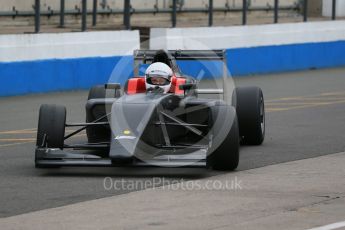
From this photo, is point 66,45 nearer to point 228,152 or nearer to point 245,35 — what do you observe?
point 245,35

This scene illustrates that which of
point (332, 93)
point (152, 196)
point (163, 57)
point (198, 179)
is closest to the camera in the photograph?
point (152, 196)

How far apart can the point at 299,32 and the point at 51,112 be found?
2050cm

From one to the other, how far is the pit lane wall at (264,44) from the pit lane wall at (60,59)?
6.59 ft

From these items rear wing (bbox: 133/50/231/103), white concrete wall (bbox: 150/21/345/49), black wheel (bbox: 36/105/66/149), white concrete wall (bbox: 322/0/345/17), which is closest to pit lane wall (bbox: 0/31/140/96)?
white concrete wall (bbox: 150/21/345/49)

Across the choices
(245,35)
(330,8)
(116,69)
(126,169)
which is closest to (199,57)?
(126,169)

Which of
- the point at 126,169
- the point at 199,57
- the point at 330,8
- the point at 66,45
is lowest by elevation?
the point at 126,169

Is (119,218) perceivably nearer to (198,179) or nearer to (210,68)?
(198,179)

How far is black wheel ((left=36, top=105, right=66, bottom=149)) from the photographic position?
1323cm

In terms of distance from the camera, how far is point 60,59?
2519 centimetres

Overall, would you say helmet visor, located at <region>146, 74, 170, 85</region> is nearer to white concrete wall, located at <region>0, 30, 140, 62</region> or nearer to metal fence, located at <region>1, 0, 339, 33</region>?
white concrete wall, located at <region>0, 30, 140, 62</region>

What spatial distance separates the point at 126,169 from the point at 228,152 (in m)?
1.35

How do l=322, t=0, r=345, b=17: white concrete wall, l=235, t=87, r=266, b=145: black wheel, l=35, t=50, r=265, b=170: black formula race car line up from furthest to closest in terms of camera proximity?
1. l=322, t=0, r=345, b=17: white concrete wall
2. l=235, t=87, r=266, b=145: black wheel
3. l=35, t=50, r=265, b=170: black formula race car

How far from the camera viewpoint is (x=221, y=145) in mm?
12828

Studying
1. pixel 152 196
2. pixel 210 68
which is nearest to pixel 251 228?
pixel 152 196
